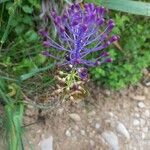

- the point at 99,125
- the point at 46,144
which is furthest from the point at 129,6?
the point at 46,144

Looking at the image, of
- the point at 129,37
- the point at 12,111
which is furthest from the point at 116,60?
the point at 12,111

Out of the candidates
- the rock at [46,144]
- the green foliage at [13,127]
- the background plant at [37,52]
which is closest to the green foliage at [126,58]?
the background plant at [37,52]

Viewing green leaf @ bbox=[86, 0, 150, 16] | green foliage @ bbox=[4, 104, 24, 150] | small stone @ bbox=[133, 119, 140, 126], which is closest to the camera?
green foliage @ bbox=[4, 104, 24, 150]

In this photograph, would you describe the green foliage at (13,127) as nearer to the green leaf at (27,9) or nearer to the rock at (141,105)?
the green leaf at (27,9)

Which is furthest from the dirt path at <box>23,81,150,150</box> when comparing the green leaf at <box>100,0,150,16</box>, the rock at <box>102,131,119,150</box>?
the green leaf at <box>100,0,150,16</box>

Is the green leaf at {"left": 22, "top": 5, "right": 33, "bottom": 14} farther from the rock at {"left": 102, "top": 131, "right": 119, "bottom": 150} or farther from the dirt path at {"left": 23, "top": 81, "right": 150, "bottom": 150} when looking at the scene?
the rock at {"left": 102, "top": 131, "right": 119, "bottom": 150}

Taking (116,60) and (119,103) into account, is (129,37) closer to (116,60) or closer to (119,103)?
(116,60)
